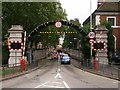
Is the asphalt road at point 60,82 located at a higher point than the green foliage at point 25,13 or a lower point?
lower

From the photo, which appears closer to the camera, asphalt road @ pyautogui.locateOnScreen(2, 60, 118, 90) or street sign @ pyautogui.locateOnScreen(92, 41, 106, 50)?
asphalt road @ pyautogui.locateOnScreen(2, 60, 118, 90)

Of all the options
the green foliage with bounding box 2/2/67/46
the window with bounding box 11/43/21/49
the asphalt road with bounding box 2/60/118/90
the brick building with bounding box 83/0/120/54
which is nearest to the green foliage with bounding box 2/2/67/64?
the green foliage with bounding box 2/2/67/46

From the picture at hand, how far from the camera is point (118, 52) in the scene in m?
72.8

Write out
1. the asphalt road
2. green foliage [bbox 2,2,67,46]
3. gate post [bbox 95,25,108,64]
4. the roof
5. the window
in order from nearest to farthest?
the asphalt road < the window < gate post [bbox 95,25,108,64] < green foliage [bbox 2,2,67,46] < the roof

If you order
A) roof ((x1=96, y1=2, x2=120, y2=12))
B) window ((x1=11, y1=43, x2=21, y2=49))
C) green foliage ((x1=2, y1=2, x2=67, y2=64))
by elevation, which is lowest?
window ((x1=11, y1=43, x2=21, y2=49))

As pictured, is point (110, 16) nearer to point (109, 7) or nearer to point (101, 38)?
point (109, 7)

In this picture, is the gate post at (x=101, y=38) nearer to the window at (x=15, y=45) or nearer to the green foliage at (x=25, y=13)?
the window at (x=15, y=45)

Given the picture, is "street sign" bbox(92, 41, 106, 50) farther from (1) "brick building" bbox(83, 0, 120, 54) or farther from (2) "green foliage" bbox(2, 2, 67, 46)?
(1) "brick building" bbox(83, 0, 120, 54)

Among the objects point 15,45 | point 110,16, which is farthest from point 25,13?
point 110,16

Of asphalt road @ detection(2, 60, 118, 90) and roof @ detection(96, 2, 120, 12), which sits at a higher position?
roof @ detection(96, 2, 120, 12)

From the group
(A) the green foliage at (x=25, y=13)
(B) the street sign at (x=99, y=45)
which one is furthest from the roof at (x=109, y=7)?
(B) the street sign at (x=99, y=45)

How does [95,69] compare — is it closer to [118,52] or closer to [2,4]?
[2,4]

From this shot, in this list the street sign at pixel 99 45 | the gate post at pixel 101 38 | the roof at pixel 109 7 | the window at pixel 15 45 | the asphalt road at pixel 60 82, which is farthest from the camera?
the roof at pixel 109 7

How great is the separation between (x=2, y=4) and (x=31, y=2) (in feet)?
17.0
